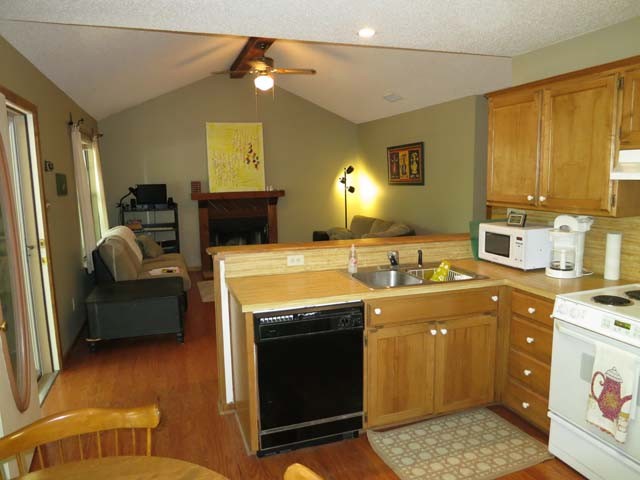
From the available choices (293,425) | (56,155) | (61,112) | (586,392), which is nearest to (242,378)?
(293,425)

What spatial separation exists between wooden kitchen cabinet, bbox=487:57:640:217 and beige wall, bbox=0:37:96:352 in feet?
10.5

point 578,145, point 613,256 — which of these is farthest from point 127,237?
point 613,256

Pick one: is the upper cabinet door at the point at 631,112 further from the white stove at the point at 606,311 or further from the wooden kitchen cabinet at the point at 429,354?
the wooden kitchen cabinet at the point at 429,354

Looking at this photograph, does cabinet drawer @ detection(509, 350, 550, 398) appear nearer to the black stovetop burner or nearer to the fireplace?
the black stovetop burner

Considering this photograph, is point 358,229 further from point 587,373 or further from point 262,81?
point 587,373

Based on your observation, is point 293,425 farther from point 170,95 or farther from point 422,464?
point 170,95

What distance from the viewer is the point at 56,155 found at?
4.01 metres

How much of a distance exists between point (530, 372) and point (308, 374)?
51.7 inches

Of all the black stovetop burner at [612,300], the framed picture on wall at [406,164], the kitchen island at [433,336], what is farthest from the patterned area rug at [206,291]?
the black stovetop burner at [612,300]

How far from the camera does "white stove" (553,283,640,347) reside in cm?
203

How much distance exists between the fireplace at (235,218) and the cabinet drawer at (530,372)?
5255mm

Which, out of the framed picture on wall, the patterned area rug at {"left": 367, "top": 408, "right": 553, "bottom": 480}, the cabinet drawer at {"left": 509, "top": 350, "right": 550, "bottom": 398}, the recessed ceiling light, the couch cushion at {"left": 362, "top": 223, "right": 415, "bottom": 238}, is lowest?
the patterned area rug at {"left": 367, "top": 408, "right": 553, "bottom": 480}

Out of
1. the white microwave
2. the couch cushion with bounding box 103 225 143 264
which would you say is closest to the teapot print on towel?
the white microwave

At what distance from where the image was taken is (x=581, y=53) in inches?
109
